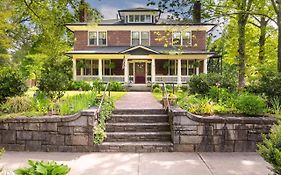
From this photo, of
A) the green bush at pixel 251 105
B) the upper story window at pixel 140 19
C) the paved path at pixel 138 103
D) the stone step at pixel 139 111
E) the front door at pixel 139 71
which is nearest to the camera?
the green bush at pixel 251 105

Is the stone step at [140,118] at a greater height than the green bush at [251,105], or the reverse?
the green bush at [251,105]

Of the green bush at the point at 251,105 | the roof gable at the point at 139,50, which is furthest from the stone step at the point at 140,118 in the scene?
the roof gable at the point at 139,50

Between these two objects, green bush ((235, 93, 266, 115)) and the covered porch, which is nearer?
green bush ((235, 93, 266, 115))

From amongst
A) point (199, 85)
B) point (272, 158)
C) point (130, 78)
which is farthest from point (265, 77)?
point (130, 78)

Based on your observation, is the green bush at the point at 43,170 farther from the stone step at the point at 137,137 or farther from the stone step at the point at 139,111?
the stone step at the point at 139,111

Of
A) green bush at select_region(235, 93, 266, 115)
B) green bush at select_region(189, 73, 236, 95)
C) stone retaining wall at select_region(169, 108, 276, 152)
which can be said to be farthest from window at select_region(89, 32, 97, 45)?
stone retaining wall at select_region(169, 108, 276, 152)

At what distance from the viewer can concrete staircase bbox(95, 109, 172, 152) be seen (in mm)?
7617

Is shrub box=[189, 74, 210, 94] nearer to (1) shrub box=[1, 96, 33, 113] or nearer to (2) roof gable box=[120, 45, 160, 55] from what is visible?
(1) shrub box=[1, 96, 33, 113]

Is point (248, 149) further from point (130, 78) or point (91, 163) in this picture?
point (130, 78)

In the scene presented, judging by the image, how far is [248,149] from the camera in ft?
25.1

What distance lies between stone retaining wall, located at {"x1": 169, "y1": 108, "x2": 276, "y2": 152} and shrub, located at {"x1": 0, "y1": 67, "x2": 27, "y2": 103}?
5.58m

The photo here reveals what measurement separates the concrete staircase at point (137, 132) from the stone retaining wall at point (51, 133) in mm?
537

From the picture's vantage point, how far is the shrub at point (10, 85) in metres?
9.72

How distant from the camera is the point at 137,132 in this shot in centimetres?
843
